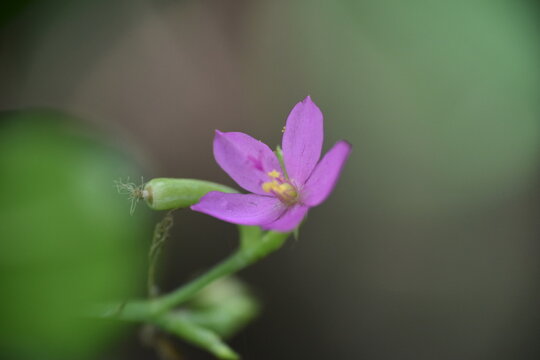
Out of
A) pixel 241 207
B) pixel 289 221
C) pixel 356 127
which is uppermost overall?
pixel 356 127

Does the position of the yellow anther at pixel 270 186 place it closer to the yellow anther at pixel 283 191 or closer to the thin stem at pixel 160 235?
the yellow anther at pixel 283 191

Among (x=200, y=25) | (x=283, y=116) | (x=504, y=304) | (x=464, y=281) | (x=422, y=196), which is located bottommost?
(x=504, y=304)

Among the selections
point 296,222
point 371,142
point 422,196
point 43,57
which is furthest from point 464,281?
point 43,57

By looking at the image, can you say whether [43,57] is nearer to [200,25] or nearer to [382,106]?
[200,25]


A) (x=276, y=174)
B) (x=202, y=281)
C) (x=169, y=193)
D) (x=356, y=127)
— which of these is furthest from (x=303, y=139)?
(x=356, y=127)

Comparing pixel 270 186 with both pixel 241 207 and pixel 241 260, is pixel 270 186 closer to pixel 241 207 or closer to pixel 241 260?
pixel 241 207

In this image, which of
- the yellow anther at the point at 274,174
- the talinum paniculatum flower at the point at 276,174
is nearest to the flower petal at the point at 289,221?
the talinum paniculatum flower at the point at 276,174
